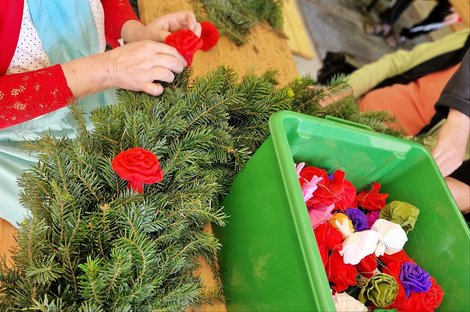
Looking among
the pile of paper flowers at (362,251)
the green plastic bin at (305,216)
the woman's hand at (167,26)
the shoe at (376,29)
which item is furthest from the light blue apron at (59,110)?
the shoe at (376,29)

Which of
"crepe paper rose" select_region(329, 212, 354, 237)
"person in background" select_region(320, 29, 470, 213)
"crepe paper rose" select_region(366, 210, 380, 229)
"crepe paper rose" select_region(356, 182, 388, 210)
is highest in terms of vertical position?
"crepe paper rose" select_region(329, 212, 354, 237)

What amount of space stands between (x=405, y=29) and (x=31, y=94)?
2.57 meters

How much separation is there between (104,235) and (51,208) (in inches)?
3.1

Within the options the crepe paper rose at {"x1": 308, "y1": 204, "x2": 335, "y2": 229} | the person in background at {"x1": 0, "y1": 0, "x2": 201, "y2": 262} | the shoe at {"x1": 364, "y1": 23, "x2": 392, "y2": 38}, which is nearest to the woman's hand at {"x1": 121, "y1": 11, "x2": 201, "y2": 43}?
the person in background at {"x1": 0, "y1": 0, "x2": 201, "y2": 262}

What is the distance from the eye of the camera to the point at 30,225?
1.60 feet

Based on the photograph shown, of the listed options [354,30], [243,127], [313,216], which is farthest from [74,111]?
[354,30]

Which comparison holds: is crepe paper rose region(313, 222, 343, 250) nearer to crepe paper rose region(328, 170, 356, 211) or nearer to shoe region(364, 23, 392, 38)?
crepe paper rose region(328, 170, 356, 211)

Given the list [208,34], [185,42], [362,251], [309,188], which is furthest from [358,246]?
[208,34]

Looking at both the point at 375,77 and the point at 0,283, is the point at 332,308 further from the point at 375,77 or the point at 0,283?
the point at 375,77

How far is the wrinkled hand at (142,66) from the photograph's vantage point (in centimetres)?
67

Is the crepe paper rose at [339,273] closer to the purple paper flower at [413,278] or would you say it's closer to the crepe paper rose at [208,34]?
the purple paper flower at [413,278]

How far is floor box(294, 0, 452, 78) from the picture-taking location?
88.4 inches

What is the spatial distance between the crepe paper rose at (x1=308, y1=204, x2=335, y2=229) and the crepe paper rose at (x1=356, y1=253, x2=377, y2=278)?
86mm

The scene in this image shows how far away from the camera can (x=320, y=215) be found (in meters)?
0.61
